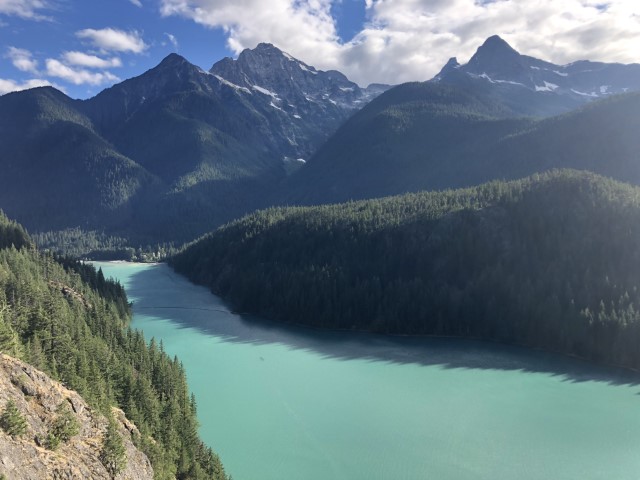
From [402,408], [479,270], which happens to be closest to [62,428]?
[402,408]

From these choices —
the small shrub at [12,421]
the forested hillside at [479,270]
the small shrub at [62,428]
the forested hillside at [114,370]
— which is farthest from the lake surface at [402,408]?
the small shrub at [12,421]

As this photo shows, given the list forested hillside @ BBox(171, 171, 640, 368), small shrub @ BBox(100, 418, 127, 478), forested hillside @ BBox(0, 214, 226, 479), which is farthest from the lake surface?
small shrub @ BBox(100, 418, 127, 478)

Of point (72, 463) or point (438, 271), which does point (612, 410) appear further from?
point (72, 463)

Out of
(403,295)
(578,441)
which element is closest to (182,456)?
(578,441)

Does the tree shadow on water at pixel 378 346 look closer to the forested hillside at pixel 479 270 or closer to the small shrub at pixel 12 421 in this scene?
the forested hillside at pixel 479 270

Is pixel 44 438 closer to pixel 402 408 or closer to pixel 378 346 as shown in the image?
pixel 402 408

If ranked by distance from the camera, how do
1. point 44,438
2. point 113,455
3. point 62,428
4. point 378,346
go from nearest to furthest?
1. point 44,438
2. point 62,428
3. point 113,455
4. point 378,346
